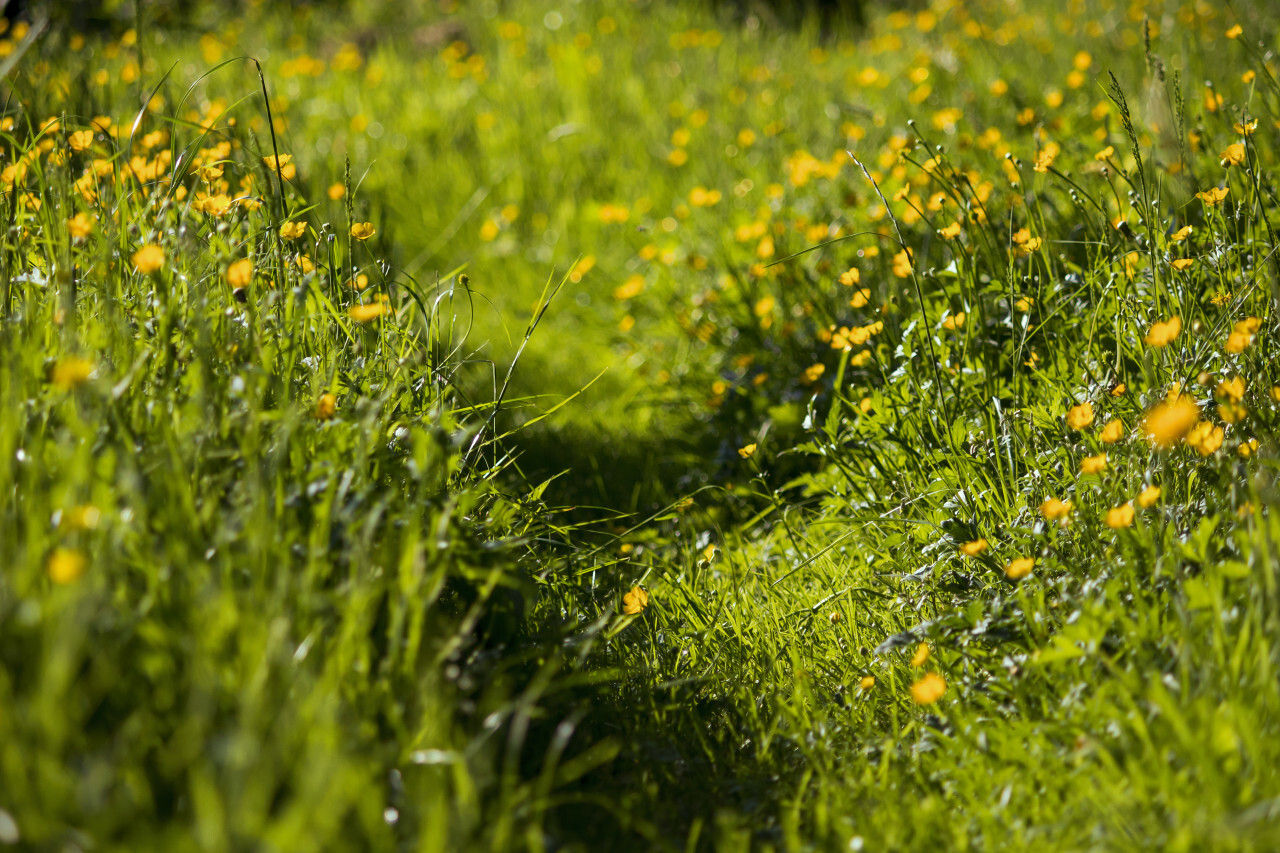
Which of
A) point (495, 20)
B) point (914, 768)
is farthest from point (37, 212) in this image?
point (495, 20)

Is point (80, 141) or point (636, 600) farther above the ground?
point (80, 141)

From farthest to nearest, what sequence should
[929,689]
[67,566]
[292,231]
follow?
[292,231] < [929,689] < [67,566]

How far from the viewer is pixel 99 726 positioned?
1.24m

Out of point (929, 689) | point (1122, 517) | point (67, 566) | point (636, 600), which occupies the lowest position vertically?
point (636, 600)

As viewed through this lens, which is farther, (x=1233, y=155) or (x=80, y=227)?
(x=1233, y=155)

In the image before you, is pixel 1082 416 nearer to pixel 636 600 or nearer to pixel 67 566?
pixel 636 600

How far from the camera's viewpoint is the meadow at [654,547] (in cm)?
121

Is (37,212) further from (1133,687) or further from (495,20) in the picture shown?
(495,20)

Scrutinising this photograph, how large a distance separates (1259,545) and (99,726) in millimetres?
1586

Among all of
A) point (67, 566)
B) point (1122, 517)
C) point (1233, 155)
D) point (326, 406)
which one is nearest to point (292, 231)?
point (326, 406)

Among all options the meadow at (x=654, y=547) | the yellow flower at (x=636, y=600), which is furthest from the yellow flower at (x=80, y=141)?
the yellow flower at (x=636, y=600)

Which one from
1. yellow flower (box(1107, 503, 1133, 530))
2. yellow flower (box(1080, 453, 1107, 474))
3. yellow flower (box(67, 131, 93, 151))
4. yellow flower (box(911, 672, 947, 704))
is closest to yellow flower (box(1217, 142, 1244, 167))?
yellow flower (box(1080, 453, 1107, 474))

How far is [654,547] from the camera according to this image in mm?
2475

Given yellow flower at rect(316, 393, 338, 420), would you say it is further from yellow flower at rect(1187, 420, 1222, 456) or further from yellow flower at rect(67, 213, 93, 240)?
yellow flower at rect(1187, 420, 1222, 456)
